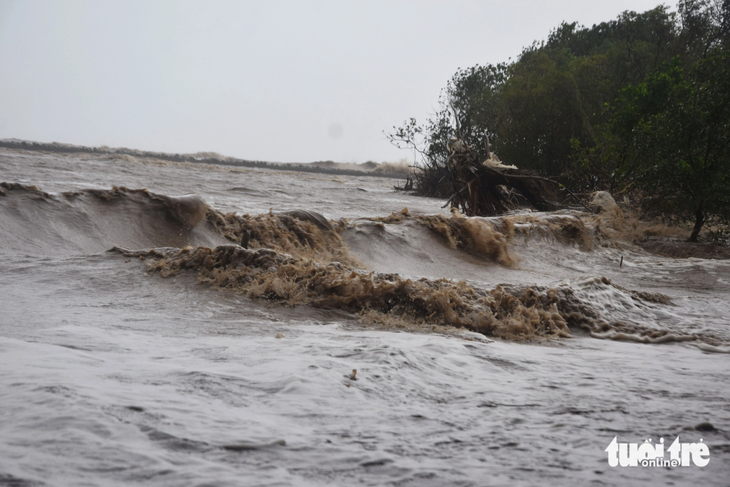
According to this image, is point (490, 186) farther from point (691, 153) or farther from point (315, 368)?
point (315, 368)

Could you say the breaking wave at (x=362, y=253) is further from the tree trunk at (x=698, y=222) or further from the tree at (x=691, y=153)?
the tree trunk at (x=698, y=222)

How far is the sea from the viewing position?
161 centimetres

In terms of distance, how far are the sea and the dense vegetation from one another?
150 inches

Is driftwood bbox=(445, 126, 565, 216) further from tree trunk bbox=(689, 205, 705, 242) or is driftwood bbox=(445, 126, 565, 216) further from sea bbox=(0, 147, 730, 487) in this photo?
sea bbox=(0, 147, 730, 487)

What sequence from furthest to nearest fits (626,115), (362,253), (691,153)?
(626,115) → (691,153) → (362,253)

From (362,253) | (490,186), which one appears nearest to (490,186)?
(490,186)

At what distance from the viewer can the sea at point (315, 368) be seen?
1.61 meters

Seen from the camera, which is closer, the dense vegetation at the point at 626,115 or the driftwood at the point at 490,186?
the dense vegetation at the point at 626,115

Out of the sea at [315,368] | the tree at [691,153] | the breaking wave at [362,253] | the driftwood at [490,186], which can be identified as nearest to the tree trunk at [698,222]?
the tree at [691,153]

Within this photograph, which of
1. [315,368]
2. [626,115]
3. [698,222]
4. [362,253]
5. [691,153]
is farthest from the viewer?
[626,115]

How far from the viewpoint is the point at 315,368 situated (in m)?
2.61

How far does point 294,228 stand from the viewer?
8.39 m

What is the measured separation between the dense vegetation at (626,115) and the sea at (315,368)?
Answer: 380cm

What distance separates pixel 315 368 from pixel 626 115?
13.2 m
